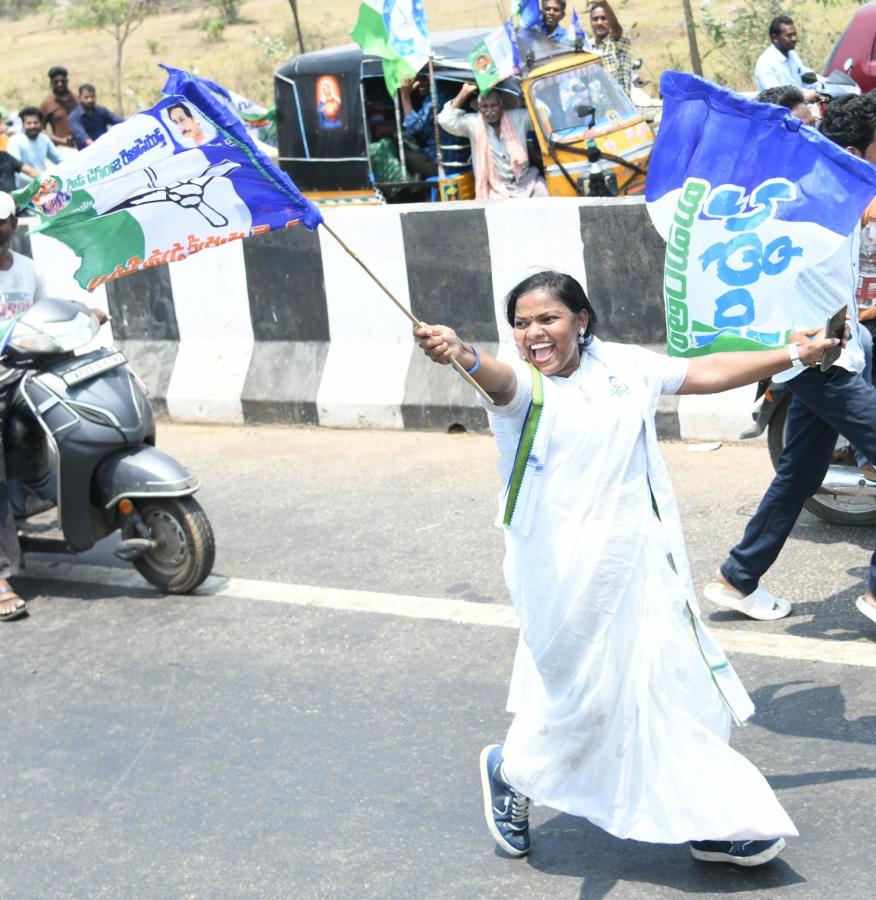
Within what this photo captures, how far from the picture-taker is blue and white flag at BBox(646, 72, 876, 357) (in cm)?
434

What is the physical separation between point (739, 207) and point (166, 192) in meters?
1.82

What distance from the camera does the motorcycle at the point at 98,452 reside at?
6.09 m

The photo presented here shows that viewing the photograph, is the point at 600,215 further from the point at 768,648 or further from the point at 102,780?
the point at 102,780

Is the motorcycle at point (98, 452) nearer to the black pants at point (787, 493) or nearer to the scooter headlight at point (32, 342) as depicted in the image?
the scooter headlight at point (32, 342)

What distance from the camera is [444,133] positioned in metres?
12.5

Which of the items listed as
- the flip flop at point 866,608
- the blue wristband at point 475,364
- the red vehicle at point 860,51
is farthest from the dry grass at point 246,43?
the blue wristband at point 475,364

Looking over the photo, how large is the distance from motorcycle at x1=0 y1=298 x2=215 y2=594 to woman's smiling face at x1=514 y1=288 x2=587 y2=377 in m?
2.75

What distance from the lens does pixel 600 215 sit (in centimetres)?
757

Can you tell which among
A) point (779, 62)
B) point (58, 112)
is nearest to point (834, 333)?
point (779, 62)

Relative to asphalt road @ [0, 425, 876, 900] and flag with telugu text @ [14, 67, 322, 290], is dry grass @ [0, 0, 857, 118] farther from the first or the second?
flag with telugu text @ [14, 67, 322, 290]

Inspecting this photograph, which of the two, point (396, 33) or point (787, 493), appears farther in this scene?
point (396, 33)

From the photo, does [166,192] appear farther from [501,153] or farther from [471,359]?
[501,153]

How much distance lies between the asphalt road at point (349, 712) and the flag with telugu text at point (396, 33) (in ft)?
18.6

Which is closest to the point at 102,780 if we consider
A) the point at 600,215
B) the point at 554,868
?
the point at 554,868
